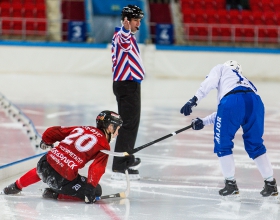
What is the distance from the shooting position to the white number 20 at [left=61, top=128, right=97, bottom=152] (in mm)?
4984

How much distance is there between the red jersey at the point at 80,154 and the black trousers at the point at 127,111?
1094 millimetres

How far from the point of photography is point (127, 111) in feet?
20.2

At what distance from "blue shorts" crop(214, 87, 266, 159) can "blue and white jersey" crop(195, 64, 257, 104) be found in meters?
0.08

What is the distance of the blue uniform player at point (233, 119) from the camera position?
5289 millimetres

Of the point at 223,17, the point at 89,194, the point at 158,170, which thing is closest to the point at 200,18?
the point at 223,17

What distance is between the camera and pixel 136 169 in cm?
628

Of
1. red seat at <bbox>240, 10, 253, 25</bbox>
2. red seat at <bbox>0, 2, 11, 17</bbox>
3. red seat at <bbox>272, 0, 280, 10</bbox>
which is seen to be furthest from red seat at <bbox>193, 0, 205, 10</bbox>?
red seat at <bbox>0, 2, 11, 17</bbox>

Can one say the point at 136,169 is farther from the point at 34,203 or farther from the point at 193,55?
the point at 193,55

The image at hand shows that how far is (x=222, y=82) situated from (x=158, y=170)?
148cm

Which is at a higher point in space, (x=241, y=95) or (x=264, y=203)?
(x=241, y=95)

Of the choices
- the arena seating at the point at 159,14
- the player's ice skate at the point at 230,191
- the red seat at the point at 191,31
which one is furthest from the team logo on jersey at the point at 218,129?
the arena seating at the point at 159,14

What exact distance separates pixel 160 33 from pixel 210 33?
1.57 meters

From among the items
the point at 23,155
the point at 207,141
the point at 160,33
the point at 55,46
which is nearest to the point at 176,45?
the point at 160,33

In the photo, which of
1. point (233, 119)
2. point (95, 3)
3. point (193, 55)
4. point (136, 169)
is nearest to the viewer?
point (233, 119)
